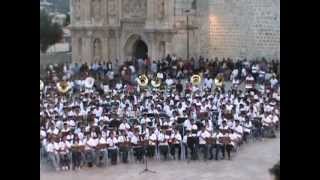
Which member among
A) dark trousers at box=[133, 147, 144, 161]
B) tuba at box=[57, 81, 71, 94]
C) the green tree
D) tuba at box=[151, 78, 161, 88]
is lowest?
dark trousers at box=[133, 147, 144, 161]

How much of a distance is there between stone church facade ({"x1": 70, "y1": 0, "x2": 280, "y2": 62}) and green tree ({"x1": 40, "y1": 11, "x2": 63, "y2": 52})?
420 cm

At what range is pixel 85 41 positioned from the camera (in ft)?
79.7

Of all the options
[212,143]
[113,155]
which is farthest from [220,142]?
[113,155]

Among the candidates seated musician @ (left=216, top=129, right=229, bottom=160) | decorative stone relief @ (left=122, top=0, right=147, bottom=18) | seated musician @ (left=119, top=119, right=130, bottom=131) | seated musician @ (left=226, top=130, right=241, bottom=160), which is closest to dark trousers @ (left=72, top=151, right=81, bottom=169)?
seated musician @ (left=119, top=119, right=130, bottom=131)

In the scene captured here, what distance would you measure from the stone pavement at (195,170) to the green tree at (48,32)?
1630cm

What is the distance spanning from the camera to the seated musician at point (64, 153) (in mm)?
12203

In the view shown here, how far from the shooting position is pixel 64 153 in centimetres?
1221

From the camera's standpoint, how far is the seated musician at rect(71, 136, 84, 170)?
40.2 feet

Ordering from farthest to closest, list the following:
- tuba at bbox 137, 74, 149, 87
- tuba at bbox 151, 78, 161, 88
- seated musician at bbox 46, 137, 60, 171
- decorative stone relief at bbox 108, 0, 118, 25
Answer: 1. decorative stone relief at bbox 108, 0, 118, 25
2. tuba at bbox 137, 74, 149, 87
3. tuba at bbox 151, 78, 161, 88
4. seated musician at bbox 46, 137, 60, 171

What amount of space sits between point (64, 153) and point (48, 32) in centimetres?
1815

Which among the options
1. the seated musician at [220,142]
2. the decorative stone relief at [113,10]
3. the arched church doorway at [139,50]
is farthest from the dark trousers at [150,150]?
the decorative stone relief at [113,10]

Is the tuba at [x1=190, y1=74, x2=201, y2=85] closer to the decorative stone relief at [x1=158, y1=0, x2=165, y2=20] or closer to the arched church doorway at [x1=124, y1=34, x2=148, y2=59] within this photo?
the decorative stone relief at [x1=158, y1=0, x2=165, y2=20]

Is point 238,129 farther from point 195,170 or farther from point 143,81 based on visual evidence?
point 143,81
